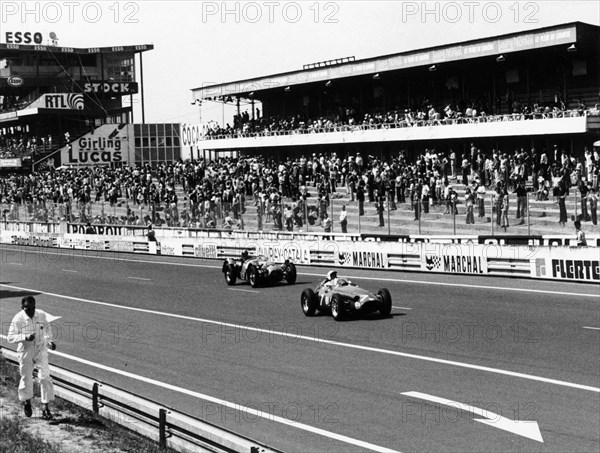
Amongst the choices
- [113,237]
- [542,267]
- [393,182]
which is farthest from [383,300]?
[113,237]

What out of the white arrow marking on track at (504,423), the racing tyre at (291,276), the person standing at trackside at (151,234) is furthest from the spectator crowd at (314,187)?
the white arrow marking on track at (504,423)

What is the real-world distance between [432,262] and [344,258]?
4353 mm

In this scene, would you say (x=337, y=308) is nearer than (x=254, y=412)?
No

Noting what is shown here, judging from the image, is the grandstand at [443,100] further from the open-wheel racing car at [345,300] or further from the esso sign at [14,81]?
the esso sign at [14,81]

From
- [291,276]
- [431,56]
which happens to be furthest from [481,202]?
[431,56]

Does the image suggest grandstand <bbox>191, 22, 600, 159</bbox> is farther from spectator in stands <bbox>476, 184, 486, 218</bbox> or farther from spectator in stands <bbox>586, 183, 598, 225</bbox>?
spectator in stands <bbox>586, 183, 598, 225</bbox>

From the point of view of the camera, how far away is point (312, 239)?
35406mm

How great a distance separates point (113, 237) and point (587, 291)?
99.9ft

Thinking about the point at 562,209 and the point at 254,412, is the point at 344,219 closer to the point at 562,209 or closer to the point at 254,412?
the point at 562,209

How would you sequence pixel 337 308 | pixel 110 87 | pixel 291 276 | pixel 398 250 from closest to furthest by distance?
pixel 337 308
pixel 291 276
pixel 398 250
pixel 110 87

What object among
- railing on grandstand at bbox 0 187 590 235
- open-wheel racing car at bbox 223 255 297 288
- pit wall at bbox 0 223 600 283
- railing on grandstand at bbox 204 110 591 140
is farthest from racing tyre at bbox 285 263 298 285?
railing on grandstand at bbox 204 110 591 140

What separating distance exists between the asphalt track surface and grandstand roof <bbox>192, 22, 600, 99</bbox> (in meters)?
16.3

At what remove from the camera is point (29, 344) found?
1237cm

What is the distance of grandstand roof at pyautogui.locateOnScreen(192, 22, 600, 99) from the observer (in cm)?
3959
